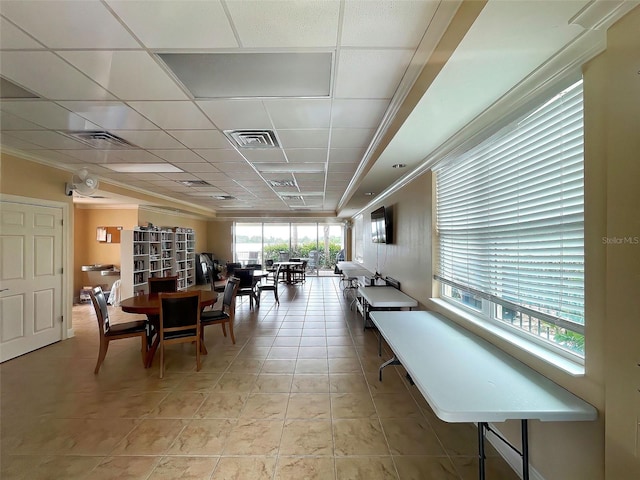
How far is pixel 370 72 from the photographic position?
6.62ft

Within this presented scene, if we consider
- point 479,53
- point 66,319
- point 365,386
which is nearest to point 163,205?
point 66,319

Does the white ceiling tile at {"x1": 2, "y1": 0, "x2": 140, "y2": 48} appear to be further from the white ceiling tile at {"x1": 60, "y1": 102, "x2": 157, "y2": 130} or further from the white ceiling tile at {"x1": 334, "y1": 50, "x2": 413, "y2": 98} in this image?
the white ceiling tile at {"x1": 334, "y1": 50, "x2": 413, "y2": 98}

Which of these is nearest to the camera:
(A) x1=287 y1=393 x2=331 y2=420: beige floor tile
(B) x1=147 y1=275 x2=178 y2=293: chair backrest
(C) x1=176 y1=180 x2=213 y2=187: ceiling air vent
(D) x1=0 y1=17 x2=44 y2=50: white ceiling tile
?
(D) x1=0 y1=17 x2=44 y2=50: white ceiling tile

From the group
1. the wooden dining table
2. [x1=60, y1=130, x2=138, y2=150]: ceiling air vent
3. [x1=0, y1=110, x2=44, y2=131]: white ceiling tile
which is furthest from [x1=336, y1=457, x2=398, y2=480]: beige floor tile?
[x1=0, y1=110, x2=44, y2=131]: white ceiling tile

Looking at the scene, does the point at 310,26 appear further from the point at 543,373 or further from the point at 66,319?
the point at 66,319

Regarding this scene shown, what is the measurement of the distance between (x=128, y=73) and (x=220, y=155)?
6.14ft

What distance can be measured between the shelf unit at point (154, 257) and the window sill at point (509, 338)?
22.2 feet

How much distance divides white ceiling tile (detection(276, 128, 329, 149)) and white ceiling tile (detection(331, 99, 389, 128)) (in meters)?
0.28

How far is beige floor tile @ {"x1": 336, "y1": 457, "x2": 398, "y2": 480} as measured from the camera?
182cm

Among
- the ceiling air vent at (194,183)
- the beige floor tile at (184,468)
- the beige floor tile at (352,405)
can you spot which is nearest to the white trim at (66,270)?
the ceiling air vent at (194,183)

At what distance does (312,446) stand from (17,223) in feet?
15.1

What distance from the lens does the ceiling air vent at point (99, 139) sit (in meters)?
3.13

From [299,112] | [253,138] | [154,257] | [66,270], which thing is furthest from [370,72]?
[154,257]

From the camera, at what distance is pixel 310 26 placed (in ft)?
5.23
